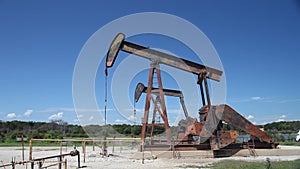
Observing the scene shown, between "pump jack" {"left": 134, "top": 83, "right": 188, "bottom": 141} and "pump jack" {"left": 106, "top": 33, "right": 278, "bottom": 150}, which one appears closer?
"pump jack" {"left": 106, "top": 33, "right": 278, "bottom": 150}

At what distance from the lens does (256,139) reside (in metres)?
16.9

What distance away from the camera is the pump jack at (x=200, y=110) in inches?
590

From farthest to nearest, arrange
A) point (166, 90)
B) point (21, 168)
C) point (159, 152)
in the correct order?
point (166, 90)
point (159, 152)
point (21, 168)

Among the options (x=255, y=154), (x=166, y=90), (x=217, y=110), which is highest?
(x=166, y=90)

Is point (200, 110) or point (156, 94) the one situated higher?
point (156, 94)

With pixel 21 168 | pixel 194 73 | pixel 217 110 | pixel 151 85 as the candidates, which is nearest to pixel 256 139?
pixel 217 110

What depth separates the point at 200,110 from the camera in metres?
16.0

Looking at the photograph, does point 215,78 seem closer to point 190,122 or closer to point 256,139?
point 190,122

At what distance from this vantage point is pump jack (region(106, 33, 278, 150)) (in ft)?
49.2

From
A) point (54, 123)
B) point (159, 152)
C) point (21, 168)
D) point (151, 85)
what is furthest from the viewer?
point (54, 123)

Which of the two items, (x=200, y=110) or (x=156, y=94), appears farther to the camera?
(x=156, y=94)

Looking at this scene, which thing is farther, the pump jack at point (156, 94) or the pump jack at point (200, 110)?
the pump jack at point (156, 94)

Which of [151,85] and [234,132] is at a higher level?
[151,85]

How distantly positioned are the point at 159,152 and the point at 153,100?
2783 millimetres
